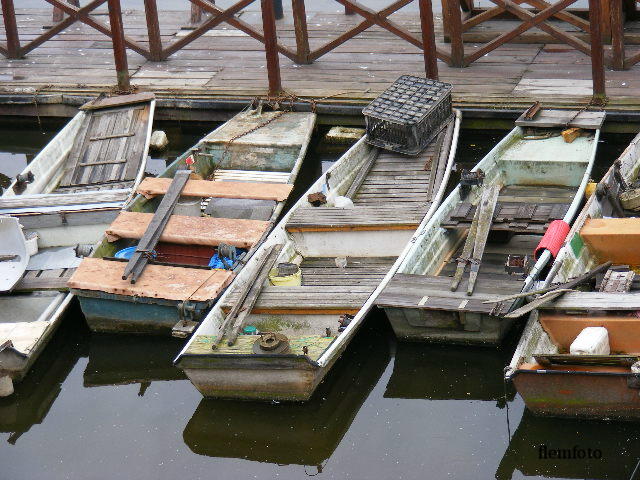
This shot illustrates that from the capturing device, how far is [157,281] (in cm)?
1032

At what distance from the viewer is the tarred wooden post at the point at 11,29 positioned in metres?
16.3

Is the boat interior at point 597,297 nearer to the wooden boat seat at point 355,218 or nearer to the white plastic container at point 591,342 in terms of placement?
the white plastic container at point 591,342

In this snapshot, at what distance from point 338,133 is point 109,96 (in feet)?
10.2

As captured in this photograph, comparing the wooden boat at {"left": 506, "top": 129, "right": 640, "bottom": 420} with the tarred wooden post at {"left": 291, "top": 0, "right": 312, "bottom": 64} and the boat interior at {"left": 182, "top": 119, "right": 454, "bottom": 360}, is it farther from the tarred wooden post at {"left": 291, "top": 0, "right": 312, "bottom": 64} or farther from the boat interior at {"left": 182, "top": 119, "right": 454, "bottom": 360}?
the tarred wooden post at {"left": 291, "top": 0, "right": 312, "bottom": 64}

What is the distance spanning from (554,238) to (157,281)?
376cm

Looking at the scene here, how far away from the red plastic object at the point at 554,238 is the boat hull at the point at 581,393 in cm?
186

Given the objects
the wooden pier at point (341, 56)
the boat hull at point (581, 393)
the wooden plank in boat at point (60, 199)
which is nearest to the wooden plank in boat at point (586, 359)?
the boat hull at point (581, 393)

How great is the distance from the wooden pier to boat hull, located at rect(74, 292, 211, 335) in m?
5.14

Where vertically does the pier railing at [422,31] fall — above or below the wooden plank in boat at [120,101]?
above

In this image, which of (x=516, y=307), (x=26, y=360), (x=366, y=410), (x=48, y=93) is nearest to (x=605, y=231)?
(x=516, y=307)

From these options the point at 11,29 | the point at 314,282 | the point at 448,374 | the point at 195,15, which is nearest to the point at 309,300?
the point at 314,282

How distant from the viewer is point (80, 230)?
11.9 metres

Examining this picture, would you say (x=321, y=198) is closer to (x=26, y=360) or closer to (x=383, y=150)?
(x=383, y=150)

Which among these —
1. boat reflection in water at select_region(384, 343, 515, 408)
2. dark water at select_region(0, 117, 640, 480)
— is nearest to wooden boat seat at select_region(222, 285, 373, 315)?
dark water at select_region(0, 117, 640, 480)
